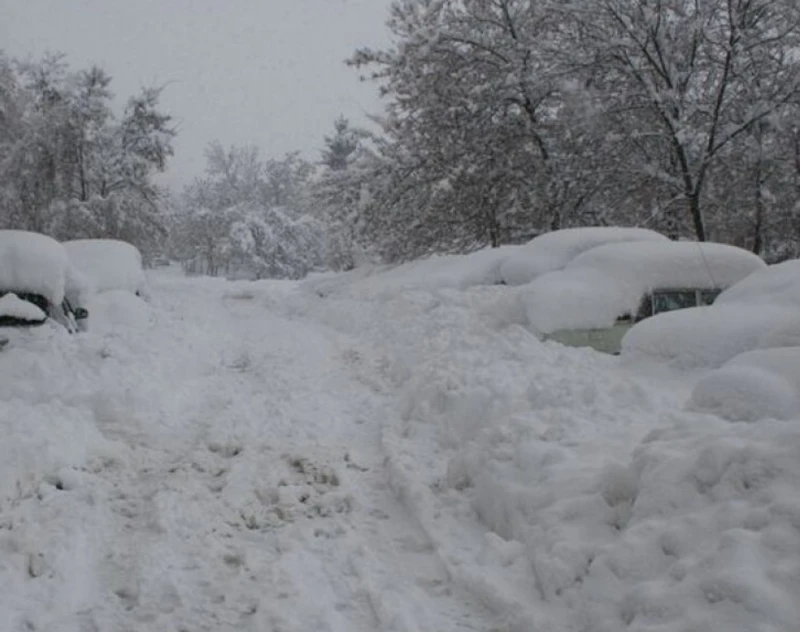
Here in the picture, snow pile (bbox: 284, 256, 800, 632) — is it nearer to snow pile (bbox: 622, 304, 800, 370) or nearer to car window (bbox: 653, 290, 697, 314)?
snow pile (bbox: 622, 304, 800, 370)

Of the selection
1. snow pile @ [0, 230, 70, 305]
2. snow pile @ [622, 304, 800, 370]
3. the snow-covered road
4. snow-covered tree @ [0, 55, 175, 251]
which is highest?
snow-covered tree @ [0, 55, 175, 251]

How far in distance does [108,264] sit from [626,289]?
10.0 m

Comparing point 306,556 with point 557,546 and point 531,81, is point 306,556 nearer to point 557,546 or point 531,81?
point 557,546

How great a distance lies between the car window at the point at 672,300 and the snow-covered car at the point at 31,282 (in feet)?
26.7

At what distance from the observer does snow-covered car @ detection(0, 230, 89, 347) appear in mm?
8320

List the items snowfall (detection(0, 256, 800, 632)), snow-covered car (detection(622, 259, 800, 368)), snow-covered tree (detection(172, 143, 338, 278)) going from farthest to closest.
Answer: snow-covered tree (detection(172, 143, 338, 278)) < snow-covered car (detection(622, 259, 800, 368)) < snowfall (detection(0, 256, 800, 632))

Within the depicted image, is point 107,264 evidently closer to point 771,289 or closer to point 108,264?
point 108,264

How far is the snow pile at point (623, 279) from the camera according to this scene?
8.84m

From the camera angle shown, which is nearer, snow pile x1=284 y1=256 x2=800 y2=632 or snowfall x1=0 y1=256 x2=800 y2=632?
snow pile x1=284 y1=256 x2=800 y2=632

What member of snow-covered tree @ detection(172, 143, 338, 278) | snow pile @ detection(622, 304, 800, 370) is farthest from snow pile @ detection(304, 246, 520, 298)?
snow-covered tree @ detection(172, 143, 338, 278)

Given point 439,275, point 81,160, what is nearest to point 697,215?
point 439,275

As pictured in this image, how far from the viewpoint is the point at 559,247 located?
11.3 meters

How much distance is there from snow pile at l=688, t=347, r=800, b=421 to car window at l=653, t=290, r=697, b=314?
4.00m

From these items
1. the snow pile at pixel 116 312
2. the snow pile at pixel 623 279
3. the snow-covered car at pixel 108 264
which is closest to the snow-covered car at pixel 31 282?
the snow pile at pixel 116 312
